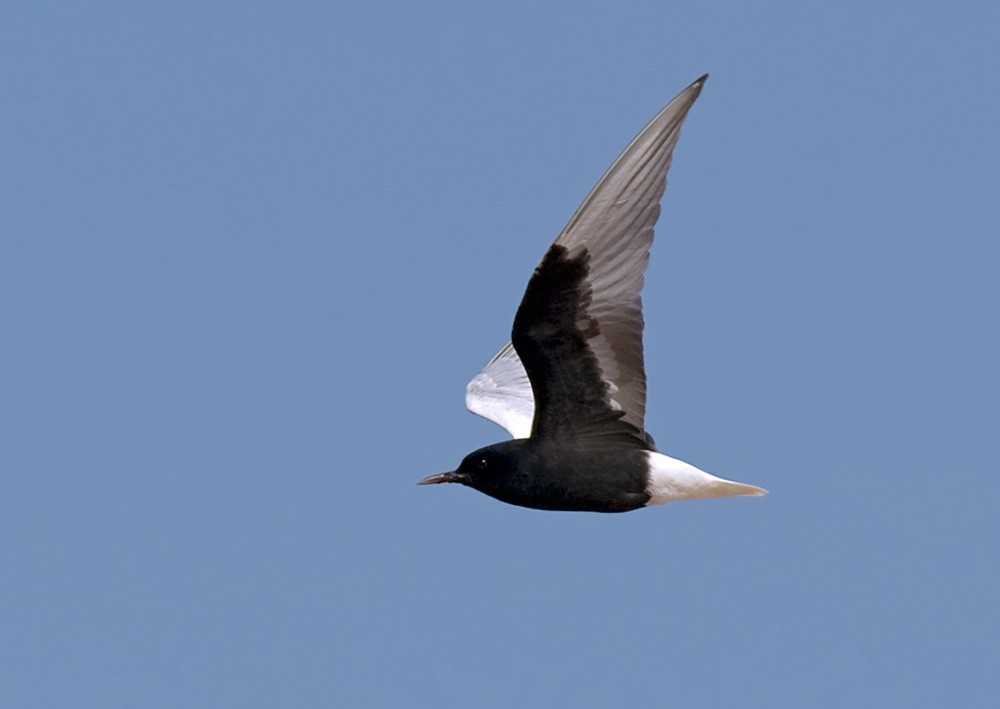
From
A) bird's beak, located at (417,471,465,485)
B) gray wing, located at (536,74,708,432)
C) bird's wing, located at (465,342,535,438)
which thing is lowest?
bird's beak, located at (417,471,465,485)

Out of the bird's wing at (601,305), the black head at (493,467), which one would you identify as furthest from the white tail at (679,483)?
the black head at (493,467)

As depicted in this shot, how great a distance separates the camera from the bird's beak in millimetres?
14484

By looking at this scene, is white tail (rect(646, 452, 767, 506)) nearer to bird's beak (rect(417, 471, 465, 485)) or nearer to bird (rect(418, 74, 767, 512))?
bird (rect(418, 74, 767, 512))

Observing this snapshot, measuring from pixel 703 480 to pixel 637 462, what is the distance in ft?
1.55

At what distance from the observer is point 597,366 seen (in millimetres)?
13703

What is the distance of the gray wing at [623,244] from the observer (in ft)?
42.5

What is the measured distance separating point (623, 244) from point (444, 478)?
2.39 m

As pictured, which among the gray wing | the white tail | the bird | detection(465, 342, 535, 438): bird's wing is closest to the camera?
the gray wing

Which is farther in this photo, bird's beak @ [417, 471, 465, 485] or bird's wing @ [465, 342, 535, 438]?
bird's wing @ [465, 342, 535, 438]

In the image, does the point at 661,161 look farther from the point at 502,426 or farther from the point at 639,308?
the point at 502,426

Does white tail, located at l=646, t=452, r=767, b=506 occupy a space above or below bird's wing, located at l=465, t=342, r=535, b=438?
below

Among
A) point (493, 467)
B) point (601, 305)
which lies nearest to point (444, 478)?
point (493, 467)

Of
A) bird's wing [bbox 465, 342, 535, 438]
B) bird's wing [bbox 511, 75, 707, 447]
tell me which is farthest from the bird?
bird's wing [bbox 465, 342, 535, 438]

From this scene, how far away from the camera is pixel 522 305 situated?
13.3m
